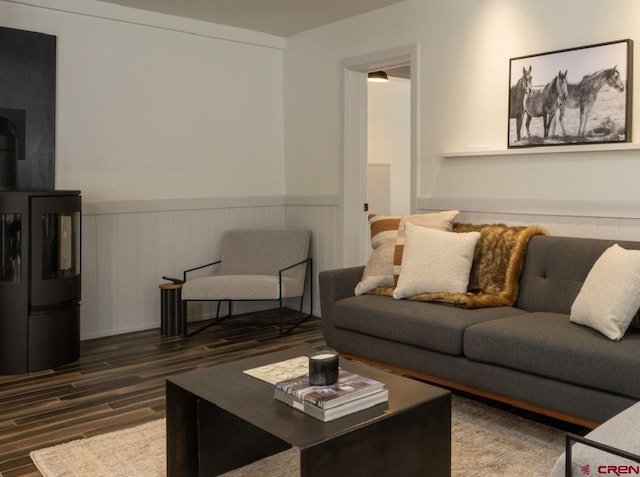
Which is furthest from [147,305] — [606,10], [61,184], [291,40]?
[606,10]

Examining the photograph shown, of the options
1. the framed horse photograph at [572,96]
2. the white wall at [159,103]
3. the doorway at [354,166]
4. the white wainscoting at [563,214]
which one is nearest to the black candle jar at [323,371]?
the white wainscoting at [563,214]

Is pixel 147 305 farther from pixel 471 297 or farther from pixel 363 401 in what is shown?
pixel 363 401

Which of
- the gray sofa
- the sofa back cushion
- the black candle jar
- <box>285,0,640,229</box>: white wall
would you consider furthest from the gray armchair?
the black candle jar

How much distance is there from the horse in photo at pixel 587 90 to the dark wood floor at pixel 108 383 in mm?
2175

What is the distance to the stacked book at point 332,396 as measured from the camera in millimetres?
1971

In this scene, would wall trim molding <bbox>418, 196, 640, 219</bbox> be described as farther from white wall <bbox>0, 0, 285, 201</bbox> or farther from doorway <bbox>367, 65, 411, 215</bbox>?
doorway <bbox>367, 65, 411, 215</bbox>

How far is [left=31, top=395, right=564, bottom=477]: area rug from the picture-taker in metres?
2.44

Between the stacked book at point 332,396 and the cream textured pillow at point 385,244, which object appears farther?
the cream textured pillow at point 385,244

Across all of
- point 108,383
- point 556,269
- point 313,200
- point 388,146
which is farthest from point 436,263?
point 388,146

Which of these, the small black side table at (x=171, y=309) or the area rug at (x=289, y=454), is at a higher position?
the small black side table at (x=171, y=309)

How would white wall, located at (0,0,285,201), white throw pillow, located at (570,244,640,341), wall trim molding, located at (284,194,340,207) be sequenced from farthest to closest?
wall trim molding, located at (284,194,340,207), white wall, located at (0,0,285,201), white throw pillow, located at (570,244,640,341)

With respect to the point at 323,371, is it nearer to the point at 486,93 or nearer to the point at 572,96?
the point at 572,96

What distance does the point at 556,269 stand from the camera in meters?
3.26

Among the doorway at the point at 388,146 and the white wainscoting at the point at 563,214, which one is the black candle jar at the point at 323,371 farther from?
the doorway at the point at 388,146
